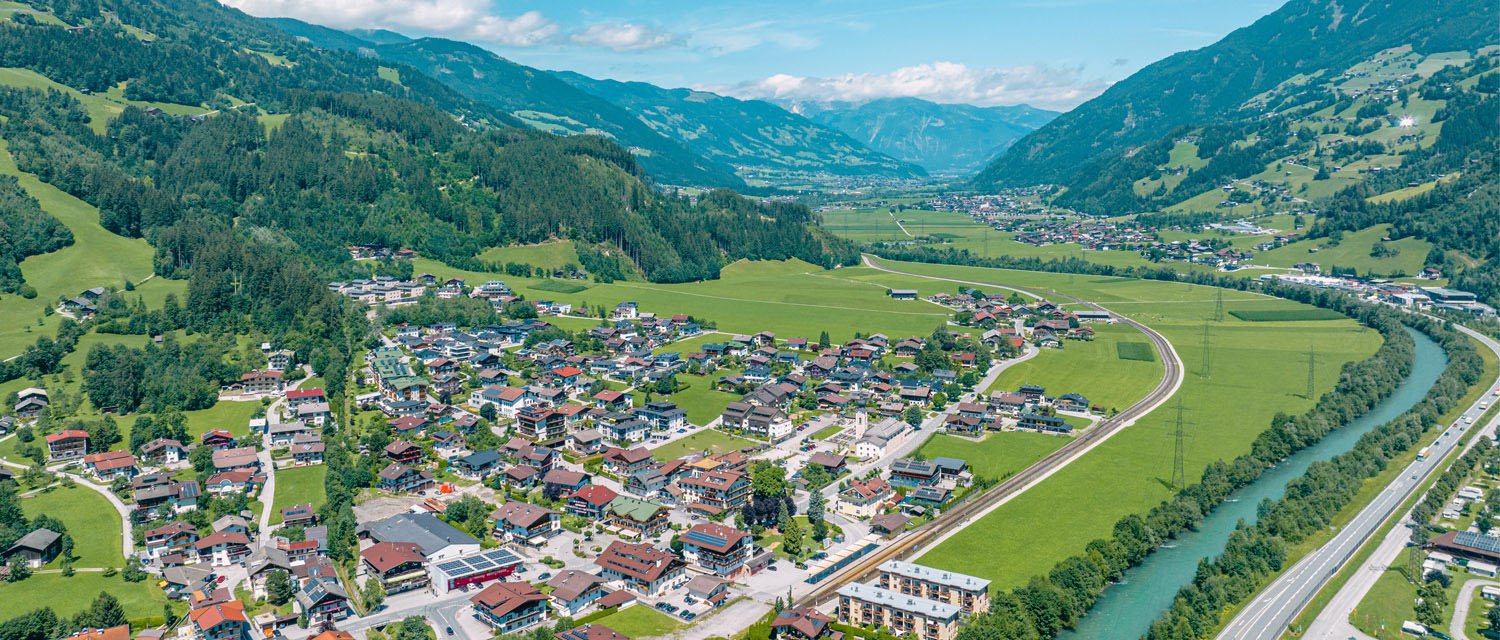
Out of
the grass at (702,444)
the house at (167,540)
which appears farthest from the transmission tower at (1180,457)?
the house at (167,540)

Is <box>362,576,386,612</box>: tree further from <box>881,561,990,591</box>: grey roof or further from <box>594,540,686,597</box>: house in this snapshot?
<box>881,561,990,591</box>: grey roof

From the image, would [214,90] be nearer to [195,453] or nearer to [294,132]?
[294,132]

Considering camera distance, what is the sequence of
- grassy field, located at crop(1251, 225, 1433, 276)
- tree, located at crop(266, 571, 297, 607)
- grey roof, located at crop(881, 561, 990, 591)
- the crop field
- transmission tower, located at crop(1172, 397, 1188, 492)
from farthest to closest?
grassy field, located at crop(1251, 225, 1433, 276) → transmission tower, located at crop(1172, 397, 1188, 492) → the crop field → tree, located at crop(266, 571, 297, 607) → grey roof, located at crop(881, 561, 990, 591)

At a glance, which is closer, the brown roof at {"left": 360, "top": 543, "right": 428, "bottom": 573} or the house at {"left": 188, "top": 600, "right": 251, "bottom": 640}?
the house at {"left": 188, "top": 600, "right": 251, "bottom": 640}

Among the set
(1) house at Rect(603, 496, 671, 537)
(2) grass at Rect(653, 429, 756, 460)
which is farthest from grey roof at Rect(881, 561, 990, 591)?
(2) grass at Rect(653, 429, 756, 460)

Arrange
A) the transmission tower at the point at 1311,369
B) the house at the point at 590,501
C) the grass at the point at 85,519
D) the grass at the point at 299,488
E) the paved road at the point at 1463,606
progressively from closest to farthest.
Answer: the paved road at the point at 1463,606 → the grass at the point at 85,519 → the house at the point at 590,501 → the grass at the point at 299,488 → the transmission tower at the point at 1311,369

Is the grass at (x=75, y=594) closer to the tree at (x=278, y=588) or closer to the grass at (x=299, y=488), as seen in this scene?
the tree at (x=278, y=588)
